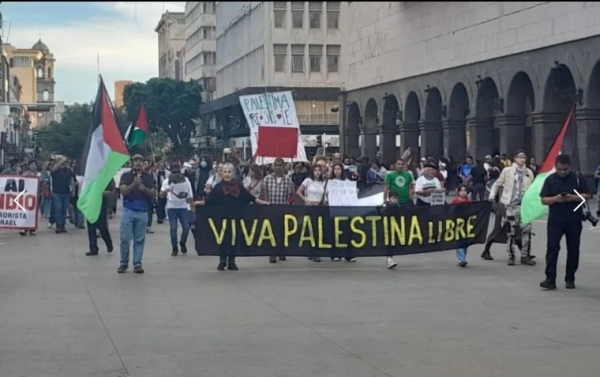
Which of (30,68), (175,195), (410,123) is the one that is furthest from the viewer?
(30,68)

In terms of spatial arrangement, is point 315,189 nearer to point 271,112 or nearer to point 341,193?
point 341,193

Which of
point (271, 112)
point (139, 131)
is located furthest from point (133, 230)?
point (139, 131)

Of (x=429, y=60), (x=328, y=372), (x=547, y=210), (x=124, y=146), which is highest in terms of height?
(x=429, y=60)

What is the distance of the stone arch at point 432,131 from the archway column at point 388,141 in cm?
615

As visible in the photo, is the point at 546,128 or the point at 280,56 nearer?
the point at 546,128

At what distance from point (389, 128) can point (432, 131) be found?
655cm

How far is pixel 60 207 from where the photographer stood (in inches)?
938

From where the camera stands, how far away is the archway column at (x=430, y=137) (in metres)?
50.8

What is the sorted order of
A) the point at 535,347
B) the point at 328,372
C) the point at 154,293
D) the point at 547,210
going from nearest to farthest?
the point at 328,372 → the point at 535,347 → the point at 154,293 → the point at 547,210

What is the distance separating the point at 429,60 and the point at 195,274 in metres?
34.3

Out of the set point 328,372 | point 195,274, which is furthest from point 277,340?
point 195,274

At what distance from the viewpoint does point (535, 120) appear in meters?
38.6

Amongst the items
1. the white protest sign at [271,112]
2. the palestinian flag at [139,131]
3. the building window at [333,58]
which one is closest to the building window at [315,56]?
the building window at [333,58]

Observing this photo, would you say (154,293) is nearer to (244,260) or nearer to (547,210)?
Result: (244,260)
